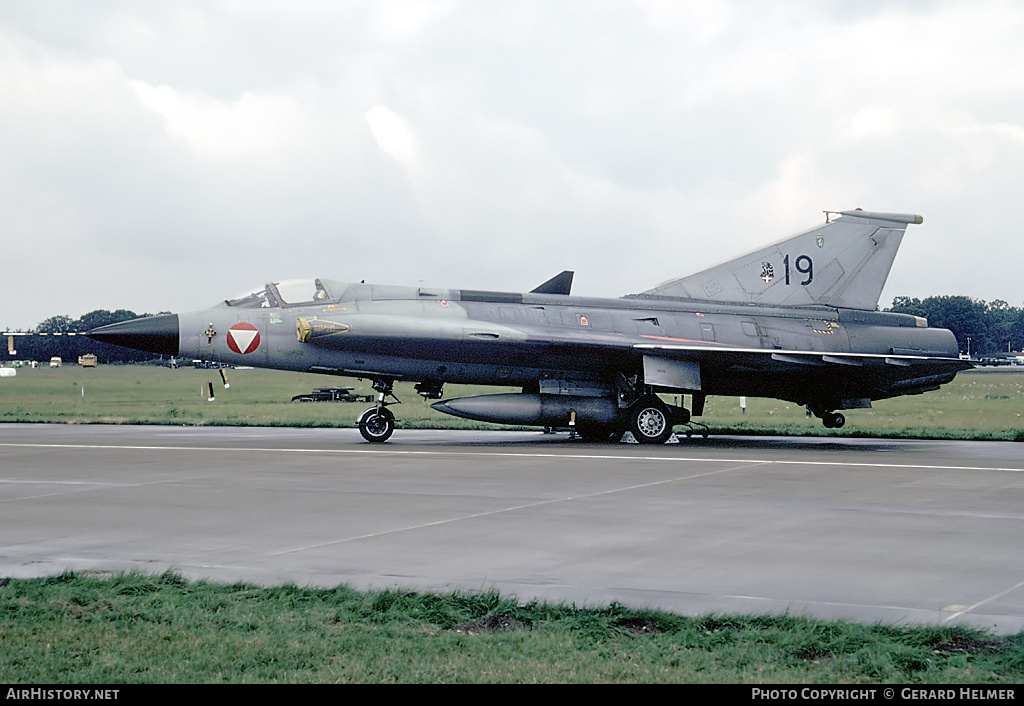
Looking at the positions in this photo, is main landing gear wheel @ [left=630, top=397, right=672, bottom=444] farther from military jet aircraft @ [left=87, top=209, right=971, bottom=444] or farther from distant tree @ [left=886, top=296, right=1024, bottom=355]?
distant tree @ [left=886, top=296, right=1024, bottom=355]

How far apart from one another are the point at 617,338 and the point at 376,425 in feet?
16.1

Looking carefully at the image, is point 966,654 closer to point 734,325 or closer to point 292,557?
point 292,557

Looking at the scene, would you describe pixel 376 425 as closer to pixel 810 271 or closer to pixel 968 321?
pixel 810 271

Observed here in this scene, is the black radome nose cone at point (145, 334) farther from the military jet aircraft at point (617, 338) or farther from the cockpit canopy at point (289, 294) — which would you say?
the cockpit canopy at point (289, 294)

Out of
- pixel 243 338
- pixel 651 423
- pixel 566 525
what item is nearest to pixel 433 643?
pixel 566 525

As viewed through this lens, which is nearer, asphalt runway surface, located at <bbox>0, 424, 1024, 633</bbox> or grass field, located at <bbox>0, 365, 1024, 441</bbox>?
asphalt runway surface, located at <bbox>0, 424, 1024, 633</bbox>

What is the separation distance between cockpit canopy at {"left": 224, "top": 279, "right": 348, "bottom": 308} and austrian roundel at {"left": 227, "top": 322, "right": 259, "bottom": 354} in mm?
529

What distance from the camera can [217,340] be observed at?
18.1 m

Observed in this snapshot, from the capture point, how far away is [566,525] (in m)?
8.54

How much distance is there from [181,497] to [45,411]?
70.5 ft

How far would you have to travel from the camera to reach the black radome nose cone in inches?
699

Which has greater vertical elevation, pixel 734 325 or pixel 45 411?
pixel 734 325

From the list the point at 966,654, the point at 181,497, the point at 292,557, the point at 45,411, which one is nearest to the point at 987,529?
the point at 966,654

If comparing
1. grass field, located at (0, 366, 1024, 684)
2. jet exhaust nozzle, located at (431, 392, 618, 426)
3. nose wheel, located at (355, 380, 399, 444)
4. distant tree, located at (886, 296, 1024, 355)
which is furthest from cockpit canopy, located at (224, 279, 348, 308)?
distant tree, located at (886, 296, 1024, 355)
